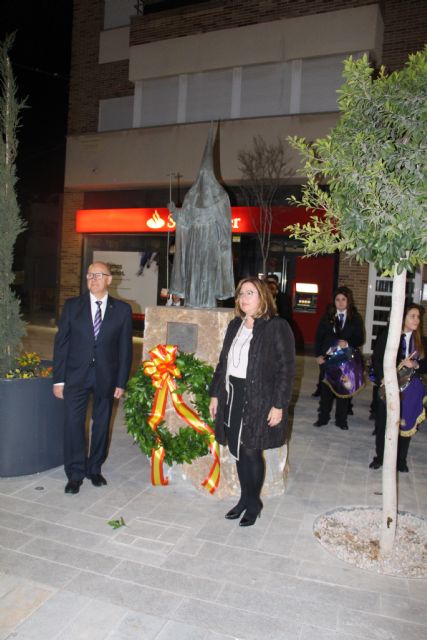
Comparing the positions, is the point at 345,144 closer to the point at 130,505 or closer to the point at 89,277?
the point at 89,277

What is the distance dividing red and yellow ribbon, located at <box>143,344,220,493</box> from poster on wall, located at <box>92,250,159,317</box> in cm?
1174

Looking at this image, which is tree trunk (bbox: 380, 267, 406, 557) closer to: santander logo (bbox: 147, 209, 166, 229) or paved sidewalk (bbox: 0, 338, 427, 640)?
paved sidewalk (bbox: 0, 338, 427, 640)

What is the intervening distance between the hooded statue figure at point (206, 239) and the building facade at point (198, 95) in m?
7.38

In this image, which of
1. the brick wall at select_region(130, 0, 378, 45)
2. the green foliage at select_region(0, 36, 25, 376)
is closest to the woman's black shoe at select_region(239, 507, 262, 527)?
the green foliage at select_region(0, 36, 25, 376)

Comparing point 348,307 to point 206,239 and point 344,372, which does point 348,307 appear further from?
point 206,239

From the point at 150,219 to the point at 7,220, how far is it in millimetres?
11308

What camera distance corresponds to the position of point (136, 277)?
1702 centimetres

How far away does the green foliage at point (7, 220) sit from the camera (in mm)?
5215

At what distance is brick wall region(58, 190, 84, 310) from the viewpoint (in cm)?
1803

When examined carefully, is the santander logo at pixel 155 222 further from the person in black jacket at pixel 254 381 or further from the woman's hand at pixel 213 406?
the person in black jacket at pixel 254 381

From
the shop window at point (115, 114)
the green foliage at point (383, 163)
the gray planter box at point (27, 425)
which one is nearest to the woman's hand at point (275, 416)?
the green foliage at point (383, 163)

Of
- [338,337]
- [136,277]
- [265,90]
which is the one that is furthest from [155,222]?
[338,337]

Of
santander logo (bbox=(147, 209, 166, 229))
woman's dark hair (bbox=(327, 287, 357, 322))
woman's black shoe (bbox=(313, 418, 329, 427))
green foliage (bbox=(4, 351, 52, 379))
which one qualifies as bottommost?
woman's black shoe (bbox=(313, 418, 329, 427))

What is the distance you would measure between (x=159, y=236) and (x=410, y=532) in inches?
527
